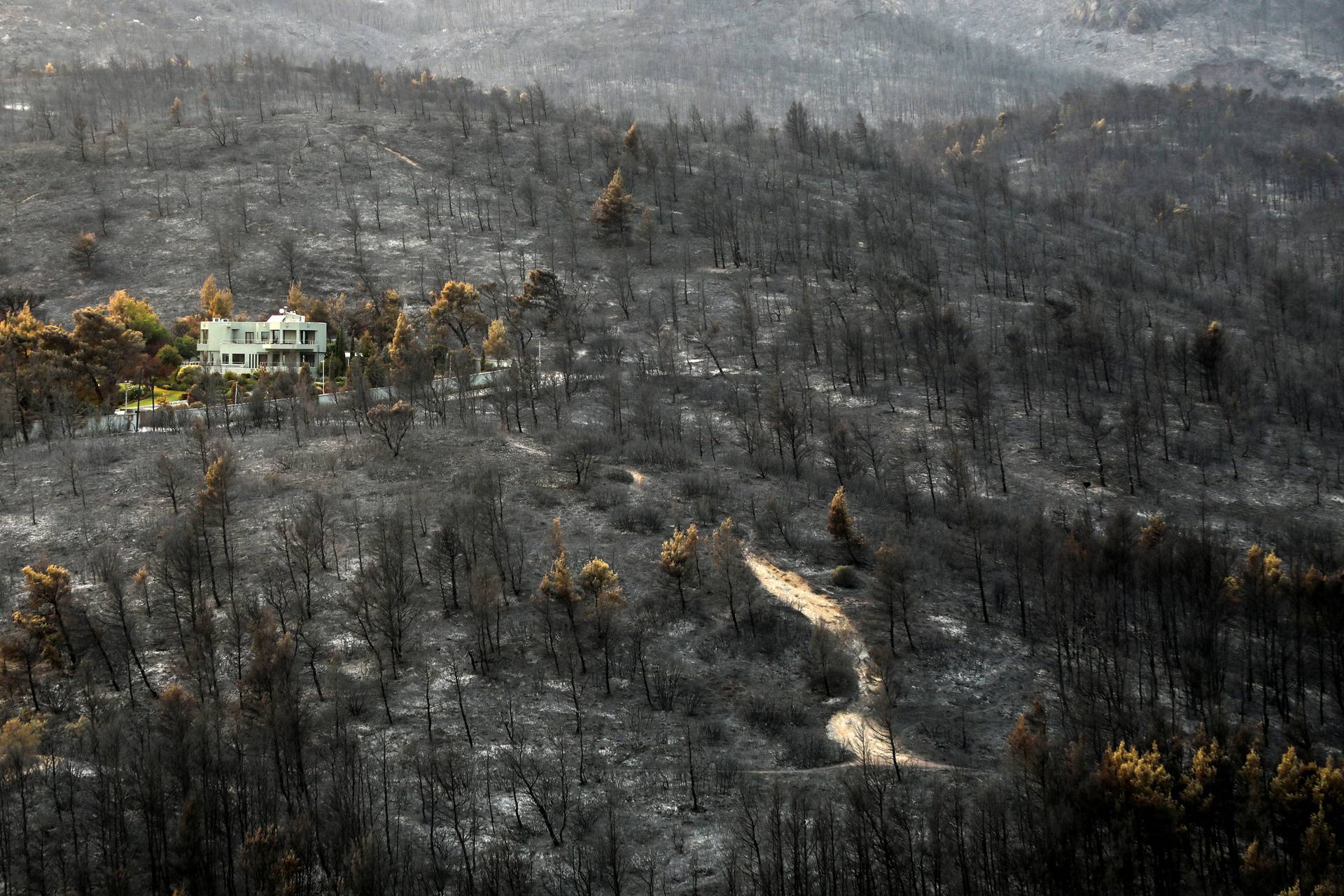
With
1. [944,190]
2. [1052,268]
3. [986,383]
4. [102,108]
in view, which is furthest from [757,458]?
[102,108]

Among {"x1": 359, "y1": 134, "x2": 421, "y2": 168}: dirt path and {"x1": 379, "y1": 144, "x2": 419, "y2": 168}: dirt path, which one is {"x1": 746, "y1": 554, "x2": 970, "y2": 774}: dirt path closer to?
{"x1": 379, "y1": 144, "x2": 419, "y2": 168}: dirt path

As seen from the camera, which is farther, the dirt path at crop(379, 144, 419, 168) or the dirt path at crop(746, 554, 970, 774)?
the dirt path at crop(379, 144, 419, 168)

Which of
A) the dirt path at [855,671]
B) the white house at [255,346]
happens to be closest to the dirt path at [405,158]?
the white house at [255,346]

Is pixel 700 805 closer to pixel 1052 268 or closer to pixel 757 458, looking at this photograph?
pixel 757 458

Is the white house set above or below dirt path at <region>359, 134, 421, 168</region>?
below

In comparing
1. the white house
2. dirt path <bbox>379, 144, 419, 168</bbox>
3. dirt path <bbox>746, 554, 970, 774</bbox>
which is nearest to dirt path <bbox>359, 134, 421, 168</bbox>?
dirt path <bbox>379, 144, 419, 168</bbox>

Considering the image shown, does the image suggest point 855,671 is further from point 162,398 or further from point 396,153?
point 396,153

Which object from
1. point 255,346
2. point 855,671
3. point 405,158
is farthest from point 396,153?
point 855,671
